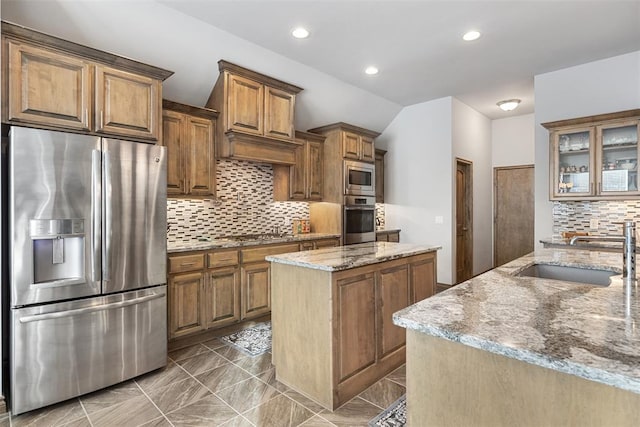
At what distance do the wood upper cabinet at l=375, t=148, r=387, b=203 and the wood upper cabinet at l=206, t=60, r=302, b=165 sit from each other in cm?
207

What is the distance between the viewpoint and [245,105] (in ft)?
12.3

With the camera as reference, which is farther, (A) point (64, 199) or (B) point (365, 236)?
(B) point (365, 236)

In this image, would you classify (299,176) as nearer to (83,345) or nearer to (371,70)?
(371,70)

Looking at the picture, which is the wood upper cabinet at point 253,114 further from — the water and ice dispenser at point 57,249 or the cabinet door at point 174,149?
the water and ice dispenser at point 57,249

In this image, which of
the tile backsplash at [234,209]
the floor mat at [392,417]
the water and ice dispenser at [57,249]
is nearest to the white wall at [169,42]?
the tile backsplash at [234,209]

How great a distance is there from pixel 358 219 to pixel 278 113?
1.89m

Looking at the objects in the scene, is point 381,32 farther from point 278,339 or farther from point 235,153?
point 278,339

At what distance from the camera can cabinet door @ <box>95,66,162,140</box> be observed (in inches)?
97.9

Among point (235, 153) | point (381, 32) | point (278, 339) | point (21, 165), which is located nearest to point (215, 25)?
point (235, 153)

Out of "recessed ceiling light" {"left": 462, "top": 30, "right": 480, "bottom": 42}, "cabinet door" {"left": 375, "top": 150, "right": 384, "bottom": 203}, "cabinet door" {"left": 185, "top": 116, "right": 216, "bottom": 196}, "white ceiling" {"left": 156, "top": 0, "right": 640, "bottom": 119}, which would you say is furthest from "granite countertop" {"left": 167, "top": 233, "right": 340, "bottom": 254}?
"recessed ceiling light" {"left": 462, "top": 30, "right": 480, "bottom": 42}

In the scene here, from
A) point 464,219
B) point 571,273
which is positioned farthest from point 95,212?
point 464,219

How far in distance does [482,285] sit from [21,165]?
2687 mm

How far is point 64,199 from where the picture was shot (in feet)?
7.38

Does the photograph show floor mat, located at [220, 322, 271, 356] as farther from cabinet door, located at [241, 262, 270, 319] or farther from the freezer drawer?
the freezer drawer
